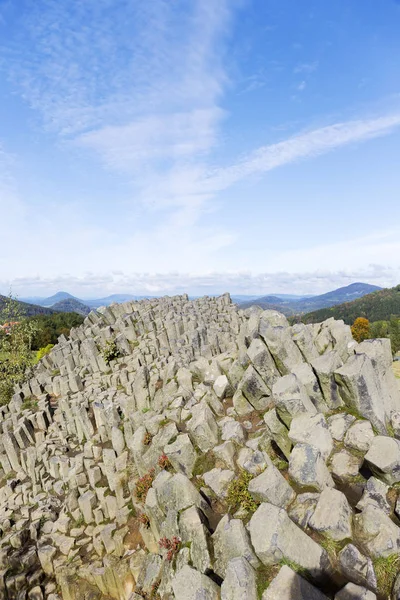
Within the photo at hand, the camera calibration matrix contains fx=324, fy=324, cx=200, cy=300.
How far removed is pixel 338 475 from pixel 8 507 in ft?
67.0

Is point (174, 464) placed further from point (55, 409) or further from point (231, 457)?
point (55, 409)

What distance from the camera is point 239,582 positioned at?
8.69m

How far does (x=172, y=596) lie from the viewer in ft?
34.4

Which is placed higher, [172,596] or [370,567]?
[370,567]

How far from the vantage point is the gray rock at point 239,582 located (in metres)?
8.59

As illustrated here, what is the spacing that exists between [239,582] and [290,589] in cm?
135

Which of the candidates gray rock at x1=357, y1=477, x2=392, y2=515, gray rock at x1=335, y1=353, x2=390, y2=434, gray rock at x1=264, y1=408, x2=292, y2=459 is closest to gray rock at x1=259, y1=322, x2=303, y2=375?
gray rock at x1=335, y1=353, x2=390, y2=434

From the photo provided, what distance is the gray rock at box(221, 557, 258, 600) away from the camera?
28.2ft

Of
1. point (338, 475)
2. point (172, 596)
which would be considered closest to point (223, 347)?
point (338, 475)

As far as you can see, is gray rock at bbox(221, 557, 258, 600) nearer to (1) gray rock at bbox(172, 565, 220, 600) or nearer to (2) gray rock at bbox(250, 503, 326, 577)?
(1) gray rock at bbox(172, 565, 220, 600)

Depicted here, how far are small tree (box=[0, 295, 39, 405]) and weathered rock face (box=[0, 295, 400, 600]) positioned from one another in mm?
13405

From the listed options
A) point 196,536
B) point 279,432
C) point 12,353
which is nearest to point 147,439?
point 196,536

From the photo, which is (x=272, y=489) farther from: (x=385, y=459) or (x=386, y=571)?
(x=385, y=459)

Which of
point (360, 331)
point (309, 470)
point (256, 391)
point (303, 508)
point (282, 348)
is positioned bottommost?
point (360, 331)
